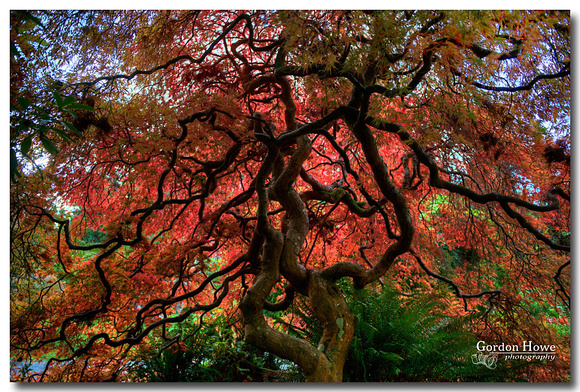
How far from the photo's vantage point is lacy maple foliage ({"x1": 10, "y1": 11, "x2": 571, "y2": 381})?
214 cm

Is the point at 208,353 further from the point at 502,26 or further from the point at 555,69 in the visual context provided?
the point at 555,69

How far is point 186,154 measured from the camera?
3.19 m

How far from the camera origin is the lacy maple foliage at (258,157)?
84.2 inches

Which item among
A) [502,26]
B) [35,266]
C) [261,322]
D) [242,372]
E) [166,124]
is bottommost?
[242,372]

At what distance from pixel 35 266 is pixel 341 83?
2368 mm

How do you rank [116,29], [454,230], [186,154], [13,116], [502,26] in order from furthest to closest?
[454,230]
[186,154]
[116,29]
[13,116]
[502,26]

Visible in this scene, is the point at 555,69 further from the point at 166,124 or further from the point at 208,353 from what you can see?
the point at 208,353

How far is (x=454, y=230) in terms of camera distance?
3541 millimetres

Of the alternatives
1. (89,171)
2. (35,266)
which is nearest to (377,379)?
(35,266)

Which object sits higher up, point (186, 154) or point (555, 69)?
point (555, 69)

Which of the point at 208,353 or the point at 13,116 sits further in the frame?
the point at 208,353

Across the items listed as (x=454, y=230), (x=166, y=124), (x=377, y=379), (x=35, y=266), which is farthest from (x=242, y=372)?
(x=454, y=230)

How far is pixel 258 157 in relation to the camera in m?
3.53

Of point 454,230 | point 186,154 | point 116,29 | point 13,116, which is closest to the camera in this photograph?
point 13,116
